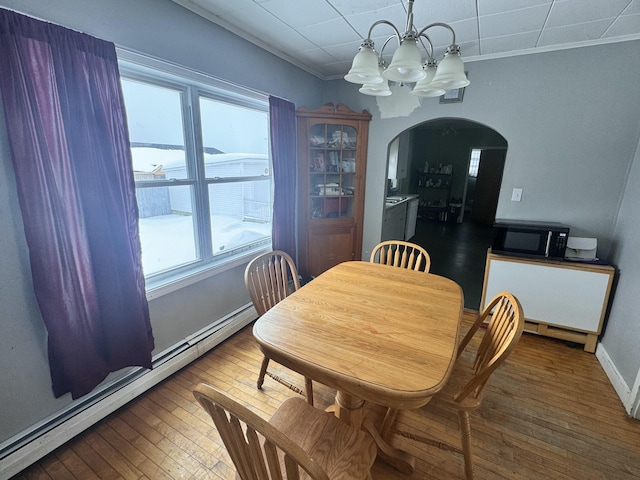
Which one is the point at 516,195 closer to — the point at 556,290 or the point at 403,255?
the point at 556,290

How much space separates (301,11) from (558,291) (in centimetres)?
294

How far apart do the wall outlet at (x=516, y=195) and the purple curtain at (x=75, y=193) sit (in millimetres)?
3143

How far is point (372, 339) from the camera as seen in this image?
47.4 inches

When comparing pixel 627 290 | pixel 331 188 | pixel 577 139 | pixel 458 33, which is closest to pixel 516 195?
pixel 577 139

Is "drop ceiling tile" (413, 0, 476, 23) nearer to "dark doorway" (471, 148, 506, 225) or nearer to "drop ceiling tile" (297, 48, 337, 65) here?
"drop ceiling tile" (297, 48, 337, 65)

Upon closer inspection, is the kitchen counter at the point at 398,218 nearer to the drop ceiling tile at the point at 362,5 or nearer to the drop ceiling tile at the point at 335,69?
the drop ceiling tile at the point at 335,69

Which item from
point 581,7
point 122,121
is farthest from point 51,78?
point 581,7

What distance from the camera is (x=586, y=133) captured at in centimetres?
243

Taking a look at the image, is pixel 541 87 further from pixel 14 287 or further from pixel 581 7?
pixel 14 287

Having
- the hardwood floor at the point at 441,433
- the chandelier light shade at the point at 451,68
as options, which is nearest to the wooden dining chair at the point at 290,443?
the hardwood floor at the point at 441,433

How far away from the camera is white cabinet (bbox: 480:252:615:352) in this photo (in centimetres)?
229

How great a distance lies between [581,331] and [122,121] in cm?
366

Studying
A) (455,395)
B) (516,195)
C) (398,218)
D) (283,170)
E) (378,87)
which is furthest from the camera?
(398,218)

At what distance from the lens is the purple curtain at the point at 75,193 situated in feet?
4.05
